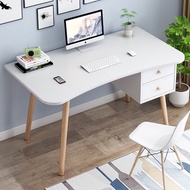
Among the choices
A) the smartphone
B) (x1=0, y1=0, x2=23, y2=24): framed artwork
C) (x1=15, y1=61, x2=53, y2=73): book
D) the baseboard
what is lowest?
the baseboard

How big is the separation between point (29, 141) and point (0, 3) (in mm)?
1168

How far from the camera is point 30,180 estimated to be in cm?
429

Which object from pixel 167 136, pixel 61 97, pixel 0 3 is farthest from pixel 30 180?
pixel 0 3

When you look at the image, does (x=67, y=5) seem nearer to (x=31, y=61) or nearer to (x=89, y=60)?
(x=89, y=60)

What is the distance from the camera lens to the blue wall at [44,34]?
4.43 metres

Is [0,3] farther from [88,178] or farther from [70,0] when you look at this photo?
[88,178]

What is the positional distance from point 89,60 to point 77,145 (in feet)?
2.31

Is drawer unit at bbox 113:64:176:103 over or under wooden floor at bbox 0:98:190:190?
over

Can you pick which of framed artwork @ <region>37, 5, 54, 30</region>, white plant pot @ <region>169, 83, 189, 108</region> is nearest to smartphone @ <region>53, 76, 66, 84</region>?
framed artwork @ <region>37, 5, 54, 30</region>

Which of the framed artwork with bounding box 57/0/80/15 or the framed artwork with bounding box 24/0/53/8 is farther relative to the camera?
the framed artwork with bounding box 57/0/80/15

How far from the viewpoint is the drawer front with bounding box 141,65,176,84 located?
4422 millimetres

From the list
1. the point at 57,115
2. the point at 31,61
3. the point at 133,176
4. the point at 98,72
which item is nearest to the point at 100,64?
the point at 98,72

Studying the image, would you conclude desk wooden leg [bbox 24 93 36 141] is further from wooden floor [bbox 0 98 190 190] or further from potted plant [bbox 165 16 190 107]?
potted plant [bbox 165 16 190 107]

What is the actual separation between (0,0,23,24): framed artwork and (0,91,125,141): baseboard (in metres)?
0.95
